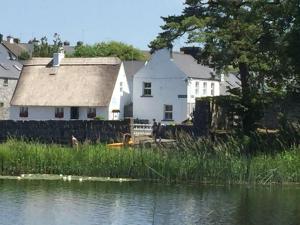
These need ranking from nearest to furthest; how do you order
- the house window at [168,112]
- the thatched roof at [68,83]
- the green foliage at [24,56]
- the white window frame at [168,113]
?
the white window frame at [168,113] → the house window at [168,112] → the thatched roof at [68,83] → the green foliage at [24,56]

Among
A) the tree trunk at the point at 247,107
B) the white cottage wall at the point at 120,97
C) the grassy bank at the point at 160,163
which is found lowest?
the grassy bank at the point at 160,163

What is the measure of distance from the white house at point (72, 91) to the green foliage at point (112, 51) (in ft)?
99.2

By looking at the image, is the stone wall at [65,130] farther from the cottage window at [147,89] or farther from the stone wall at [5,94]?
the stone wall at [5,94]

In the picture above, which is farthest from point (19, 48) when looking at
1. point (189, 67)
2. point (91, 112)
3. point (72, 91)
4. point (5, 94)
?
point (189, 67)

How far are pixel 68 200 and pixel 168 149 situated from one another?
6.00 m

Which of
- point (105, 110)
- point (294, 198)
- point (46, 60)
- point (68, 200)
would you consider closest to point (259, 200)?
point (294, 198)

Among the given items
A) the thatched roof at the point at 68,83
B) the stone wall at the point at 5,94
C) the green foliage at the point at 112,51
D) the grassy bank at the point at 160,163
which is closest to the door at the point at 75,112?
the thatched roof at the point at 68,83

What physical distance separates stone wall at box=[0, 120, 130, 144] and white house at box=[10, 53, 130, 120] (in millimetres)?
16401

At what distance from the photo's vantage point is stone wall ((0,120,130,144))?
144 ft

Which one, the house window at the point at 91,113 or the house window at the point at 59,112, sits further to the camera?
the house window at the point at 59,112

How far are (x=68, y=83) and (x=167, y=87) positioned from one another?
964cm

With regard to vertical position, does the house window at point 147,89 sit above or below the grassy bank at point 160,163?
above

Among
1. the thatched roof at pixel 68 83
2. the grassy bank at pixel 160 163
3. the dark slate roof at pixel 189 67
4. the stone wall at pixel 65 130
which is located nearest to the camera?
the grassy bank at pixel 160 163

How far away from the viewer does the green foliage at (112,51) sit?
98.9 m
